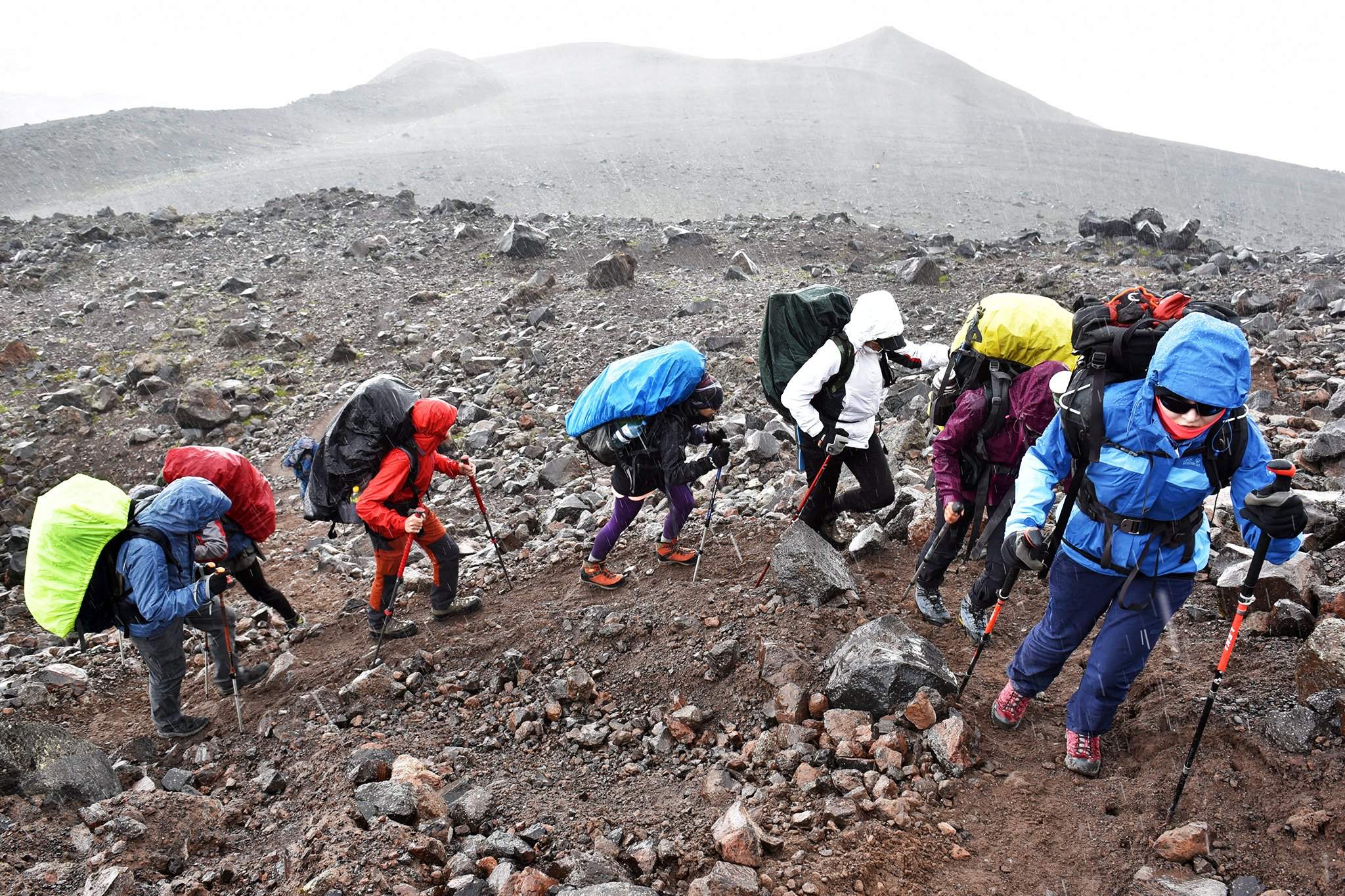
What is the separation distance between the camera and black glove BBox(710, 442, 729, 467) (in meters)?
6.17

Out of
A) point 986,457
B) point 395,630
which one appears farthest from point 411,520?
point 986,457

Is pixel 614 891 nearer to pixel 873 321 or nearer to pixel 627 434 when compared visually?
pixel 627 434

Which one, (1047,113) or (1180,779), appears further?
(1047,113)

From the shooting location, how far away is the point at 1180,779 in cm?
345

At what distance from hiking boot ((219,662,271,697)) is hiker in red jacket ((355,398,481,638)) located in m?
0.91

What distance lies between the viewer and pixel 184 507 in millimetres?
5328

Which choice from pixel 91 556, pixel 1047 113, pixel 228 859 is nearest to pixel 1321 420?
pixel 228 859

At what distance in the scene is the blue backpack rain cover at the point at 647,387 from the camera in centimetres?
569

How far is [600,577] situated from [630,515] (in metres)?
0.70

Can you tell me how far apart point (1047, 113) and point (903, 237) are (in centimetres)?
4482

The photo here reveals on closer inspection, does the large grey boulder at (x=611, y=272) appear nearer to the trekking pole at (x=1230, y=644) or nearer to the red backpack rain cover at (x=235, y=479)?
the red backpack rain cover at (x=235, y=479)

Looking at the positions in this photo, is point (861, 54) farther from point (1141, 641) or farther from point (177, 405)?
point (1141, 641)

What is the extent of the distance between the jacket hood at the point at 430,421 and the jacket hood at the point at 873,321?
300 centimetres

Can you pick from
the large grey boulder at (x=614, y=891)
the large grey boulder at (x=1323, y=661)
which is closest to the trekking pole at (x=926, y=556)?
the large grey boulder at (x=1323, y=661)
